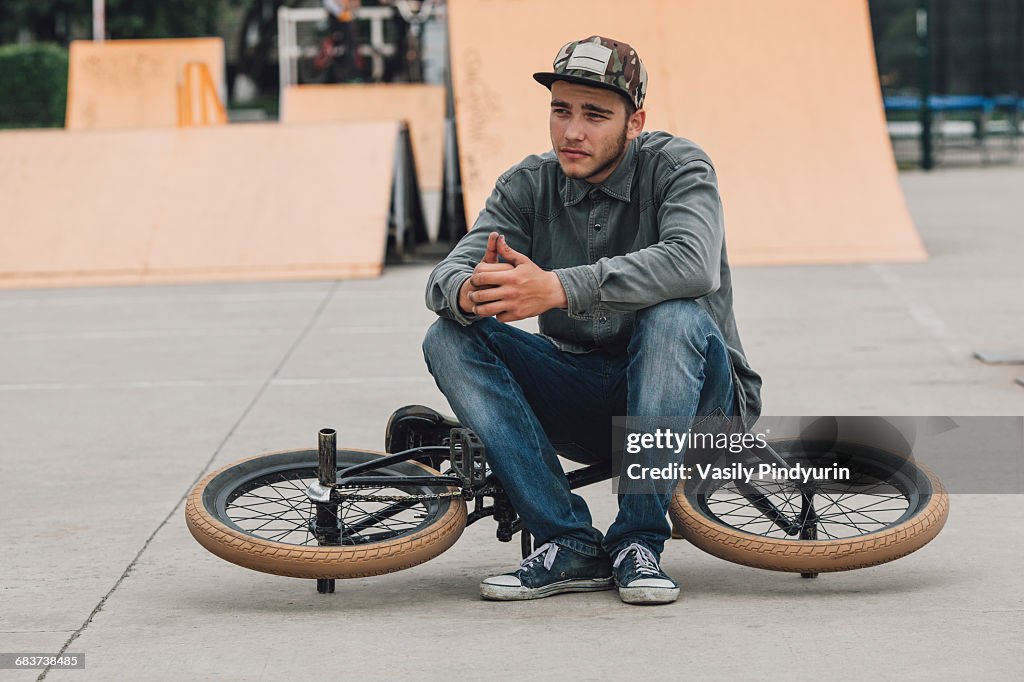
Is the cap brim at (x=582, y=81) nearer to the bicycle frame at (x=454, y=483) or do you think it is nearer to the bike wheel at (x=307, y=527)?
the bicycle frame at (x=454, y=483)

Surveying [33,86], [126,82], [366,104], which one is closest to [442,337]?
[366,104]

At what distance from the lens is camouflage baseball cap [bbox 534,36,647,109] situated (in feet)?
12.2

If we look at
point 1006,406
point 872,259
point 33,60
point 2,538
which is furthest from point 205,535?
point 33,60

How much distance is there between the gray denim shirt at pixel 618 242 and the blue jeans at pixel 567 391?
76 millimetres

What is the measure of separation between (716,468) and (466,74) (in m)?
8.52

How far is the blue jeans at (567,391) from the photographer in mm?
3623

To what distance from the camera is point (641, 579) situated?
144 inches

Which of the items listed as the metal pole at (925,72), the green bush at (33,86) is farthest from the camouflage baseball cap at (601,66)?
the green bush at (33,86)

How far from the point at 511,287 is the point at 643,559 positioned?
0.79m

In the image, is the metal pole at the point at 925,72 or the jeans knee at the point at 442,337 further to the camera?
the metal pole at the point at 925,72

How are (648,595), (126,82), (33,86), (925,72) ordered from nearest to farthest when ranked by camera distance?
(648,595) → (925,72) → (126,82) → (33,86)

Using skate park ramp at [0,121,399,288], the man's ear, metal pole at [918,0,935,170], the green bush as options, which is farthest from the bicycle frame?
the green bush

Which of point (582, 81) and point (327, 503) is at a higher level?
point (582, 81)

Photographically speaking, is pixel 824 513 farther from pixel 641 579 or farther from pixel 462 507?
pixel 462 507
